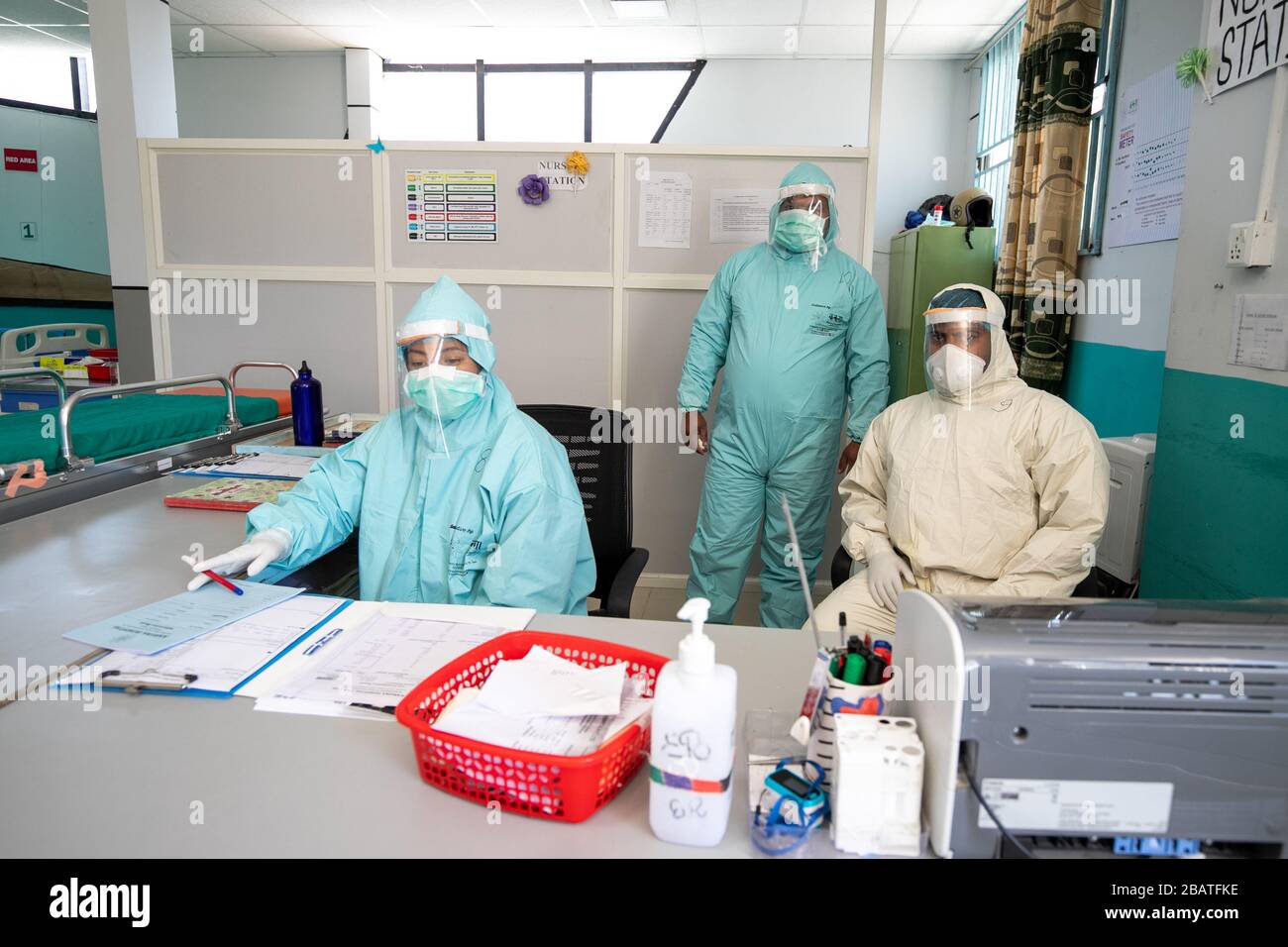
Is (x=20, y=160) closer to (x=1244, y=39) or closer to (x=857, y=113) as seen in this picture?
(x=857, y=113)

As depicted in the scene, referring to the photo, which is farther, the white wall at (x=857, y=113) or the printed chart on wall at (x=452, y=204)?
the white wall at (x=857, y=113)

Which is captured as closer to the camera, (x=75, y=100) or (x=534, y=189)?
(x=534, y=189)

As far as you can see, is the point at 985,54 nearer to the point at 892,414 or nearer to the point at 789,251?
the point at 789,251

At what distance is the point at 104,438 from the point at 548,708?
171 cm

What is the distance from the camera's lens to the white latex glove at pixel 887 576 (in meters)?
1.75

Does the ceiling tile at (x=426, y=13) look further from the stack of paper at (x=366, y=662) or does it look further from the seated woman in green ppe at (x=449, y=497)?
the stack of paper at (x=366, y=662)

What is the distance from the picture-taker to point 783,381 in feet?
8.72

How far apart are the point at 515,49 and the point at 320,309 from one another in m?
3.93

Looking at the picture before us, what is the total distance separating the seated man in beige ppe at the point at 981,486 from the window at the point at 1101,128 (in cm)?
248

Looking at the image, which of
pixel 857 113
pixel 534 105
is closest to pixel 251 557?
pixel 857 113

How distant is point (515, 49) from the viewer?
621 centimetres

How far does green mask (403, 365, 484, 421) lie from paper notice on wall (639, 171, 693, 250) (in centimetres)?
176

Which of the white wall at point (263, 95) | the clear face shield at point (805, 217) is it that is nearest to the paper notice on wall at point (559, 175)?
the clear face shield at point (805, 217)
